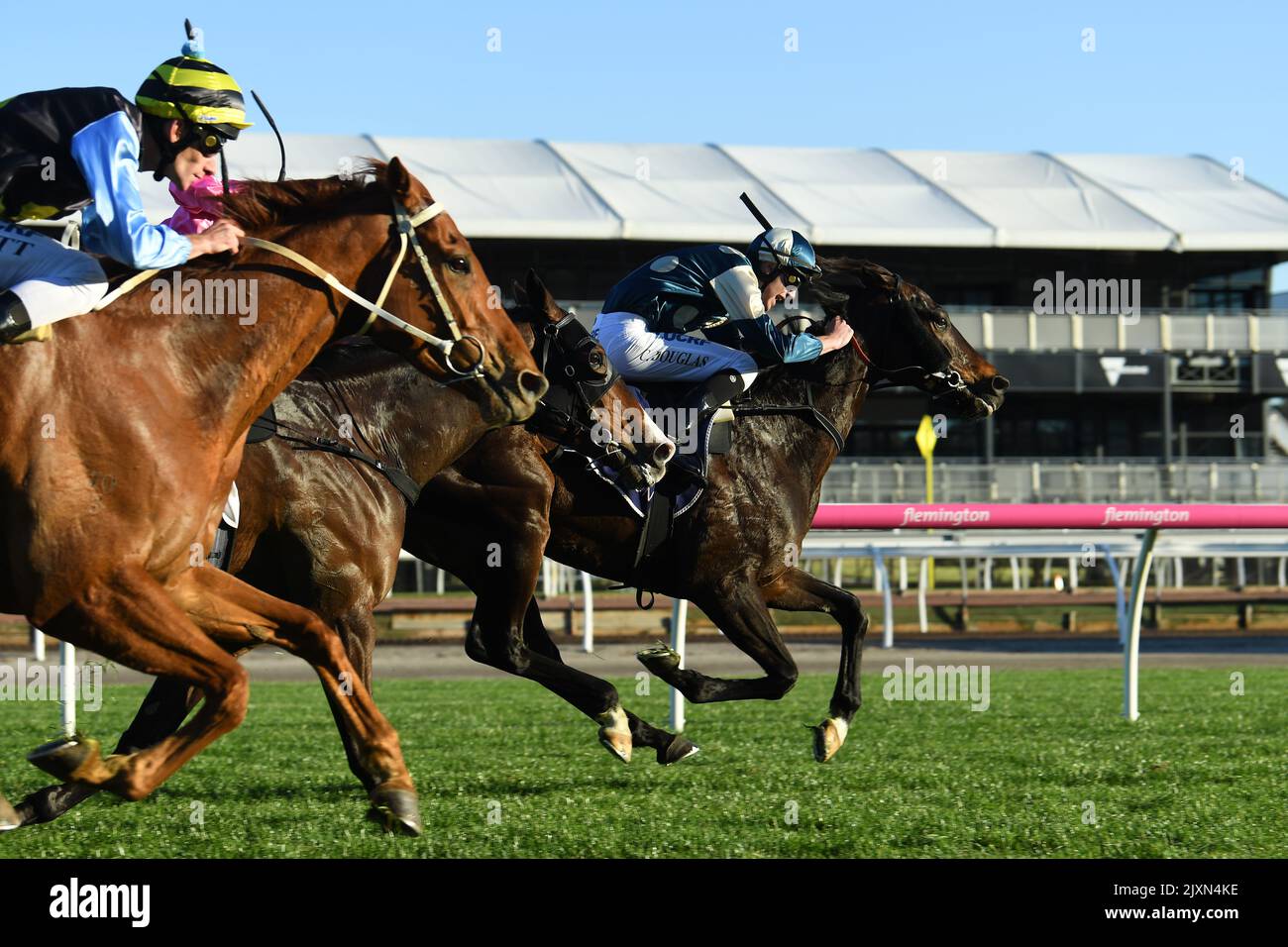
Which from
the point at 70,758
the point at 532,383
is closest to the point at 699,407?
the point at 532,383

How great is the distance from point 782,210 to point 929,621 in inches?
499

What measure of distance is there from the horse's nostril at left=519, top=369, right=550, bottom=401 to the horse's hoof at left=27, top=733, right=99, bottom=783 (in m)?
1.34

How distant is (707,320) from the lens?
627 centimetres

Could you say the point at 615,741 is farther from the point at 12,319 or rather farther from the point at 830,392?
the point at 12,319

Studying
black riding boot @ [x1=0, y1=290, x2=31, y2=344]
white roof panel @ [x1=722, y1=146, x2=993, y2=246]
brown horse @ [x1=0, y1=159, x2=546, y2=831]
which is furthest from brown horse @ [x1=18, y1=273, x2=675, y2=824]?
white roof panel @ [x1=722, y1=146, x2=993, y2=246]

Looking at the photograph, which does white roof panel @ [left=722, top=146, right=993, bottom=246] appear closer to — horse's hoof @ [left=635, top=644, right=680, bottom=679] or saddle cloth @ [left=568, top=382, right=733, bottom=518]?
saddle cloth @ [left=568, top=382, right=733, bottom=518]

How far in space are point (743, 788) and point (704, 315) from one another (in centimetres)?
183

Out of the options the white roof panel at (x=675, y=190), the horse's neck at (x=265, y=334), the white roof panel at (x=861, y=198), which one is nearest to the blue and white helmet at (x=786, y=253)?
the horse's neck at (x=265, y=334)

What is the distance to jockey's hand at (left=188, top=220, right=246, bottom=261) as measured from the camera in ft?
12.6

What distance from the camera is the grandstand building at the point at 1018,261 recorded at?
26.7m

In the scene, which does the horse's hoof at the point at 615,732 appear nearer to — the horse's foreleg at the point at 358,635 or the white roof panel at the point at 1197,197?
the horse's foreleg at the point at 358,635

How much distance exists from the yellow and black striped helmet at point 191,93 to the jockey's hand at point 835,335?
2765mm
